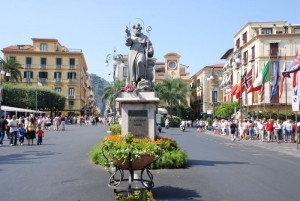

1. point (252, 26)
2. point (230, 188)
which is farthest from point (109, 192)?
point (252, 26)

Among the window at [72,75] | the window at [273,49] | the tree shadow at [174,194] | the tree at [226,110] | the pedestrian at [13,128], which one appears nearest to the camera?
the tree shadow at [174,194]

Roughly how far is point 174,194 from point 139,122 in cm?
428

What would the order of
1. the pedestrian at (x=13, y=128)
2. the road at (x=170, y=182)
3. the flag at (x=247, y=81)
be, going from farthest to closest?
1. the flag at (x=247, y=81)
2. the pedestrian at (x=13, y=128)
3. the road at (x=170, y=182)

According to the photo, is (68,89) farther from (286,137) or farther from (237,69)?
(286,137)

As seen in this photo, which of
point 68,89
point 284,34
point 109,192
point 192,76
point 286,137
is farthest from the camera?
point 192,76

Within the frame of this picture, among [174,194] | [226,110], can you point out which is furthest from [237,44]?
[174,194]

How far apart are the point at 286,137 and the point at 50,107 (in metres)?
51.0

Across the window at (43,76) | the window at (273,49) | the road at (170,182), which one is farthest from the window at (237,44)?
the road at (170,182)

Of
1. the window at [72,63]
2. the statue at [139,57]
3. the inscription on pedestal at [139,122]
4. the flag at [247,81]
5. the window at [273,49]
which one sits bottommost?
the inscription on pedestal at [139,122]

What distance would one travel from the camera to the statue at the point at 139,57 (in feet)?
41.3

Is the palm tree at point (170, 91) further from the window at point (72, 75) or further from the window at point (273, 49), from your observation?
the window at point (72, 75)

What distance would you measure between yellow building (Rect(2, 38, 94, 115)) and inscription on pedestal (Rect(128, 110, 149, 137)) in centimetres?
7312

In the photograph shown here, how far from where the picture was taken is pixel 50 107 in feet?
233

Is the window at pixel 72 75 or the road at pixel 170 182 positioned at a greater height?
the window at pixel 72 75
